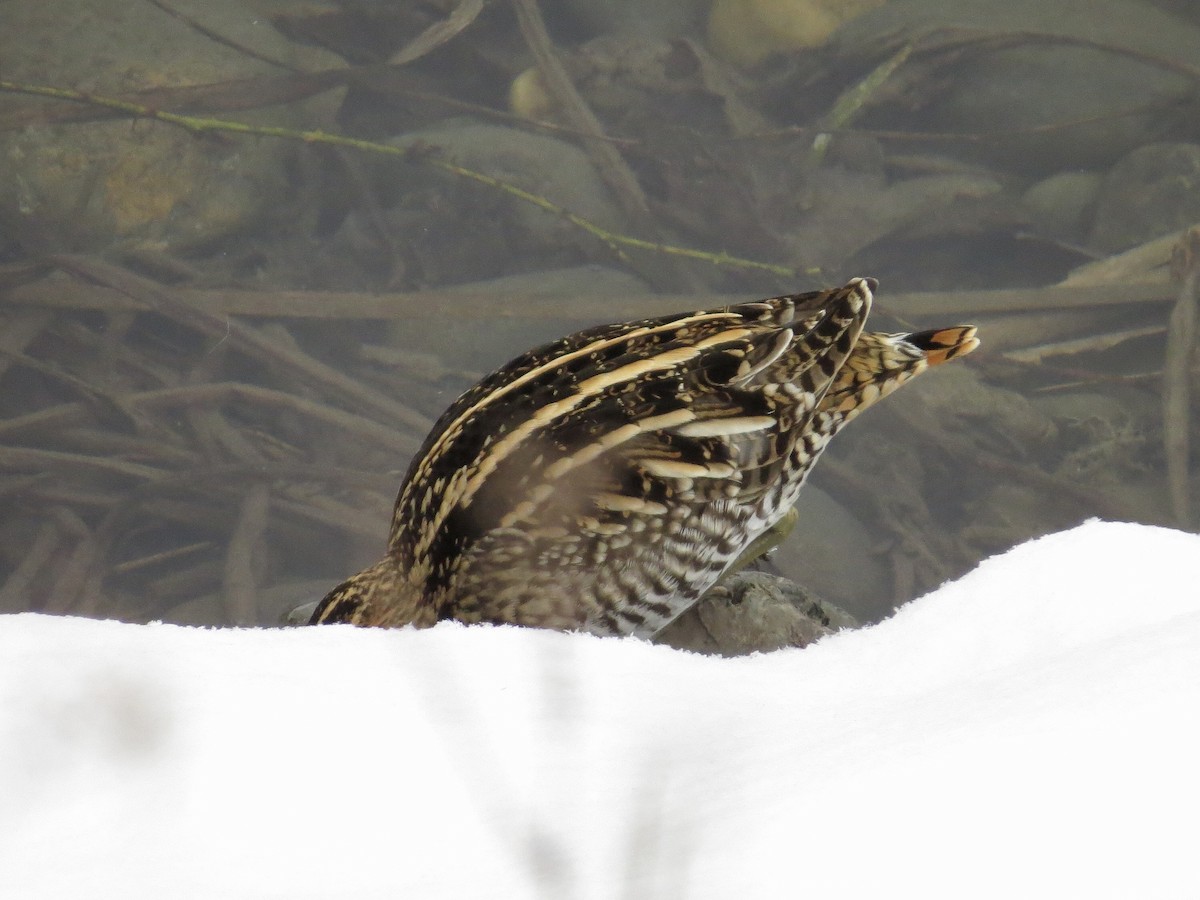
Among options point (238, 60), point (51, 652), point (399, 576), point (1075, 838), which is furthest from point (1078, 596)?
point (238, 60)

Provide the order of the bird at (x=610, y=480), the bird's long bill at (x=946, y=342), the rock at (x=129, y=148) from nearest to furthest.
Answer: the bird at (x=610, y=480) < the bird's long bill at (x=946, y=342) < the rock at (x=129, y=148)

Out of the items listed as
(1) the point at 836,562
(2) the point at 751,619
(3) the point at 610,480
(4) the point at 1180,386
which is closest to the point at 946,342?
(2) the point at 751,619

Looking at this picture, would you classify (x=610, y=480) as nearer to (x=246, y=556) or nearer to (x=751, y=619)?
(x=751, y=619)

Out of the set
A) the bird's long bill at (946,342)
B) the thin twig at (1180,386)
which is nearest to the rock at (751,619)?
the bird's long bill at (946,342)

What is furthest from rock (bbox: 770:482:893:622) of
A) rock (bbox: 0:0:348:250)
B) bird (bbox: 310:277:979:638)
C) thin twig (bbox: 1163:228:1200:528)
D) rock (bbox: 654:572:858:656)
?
rock (bbox: 0:0:348:250)

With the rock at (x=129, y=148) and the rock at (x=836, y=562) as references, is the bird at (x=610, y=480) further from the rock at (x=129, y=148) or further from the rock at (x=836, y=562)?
the rock at (x=129, y=148)

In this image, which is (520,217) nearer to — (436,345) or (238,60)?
(436,345)
